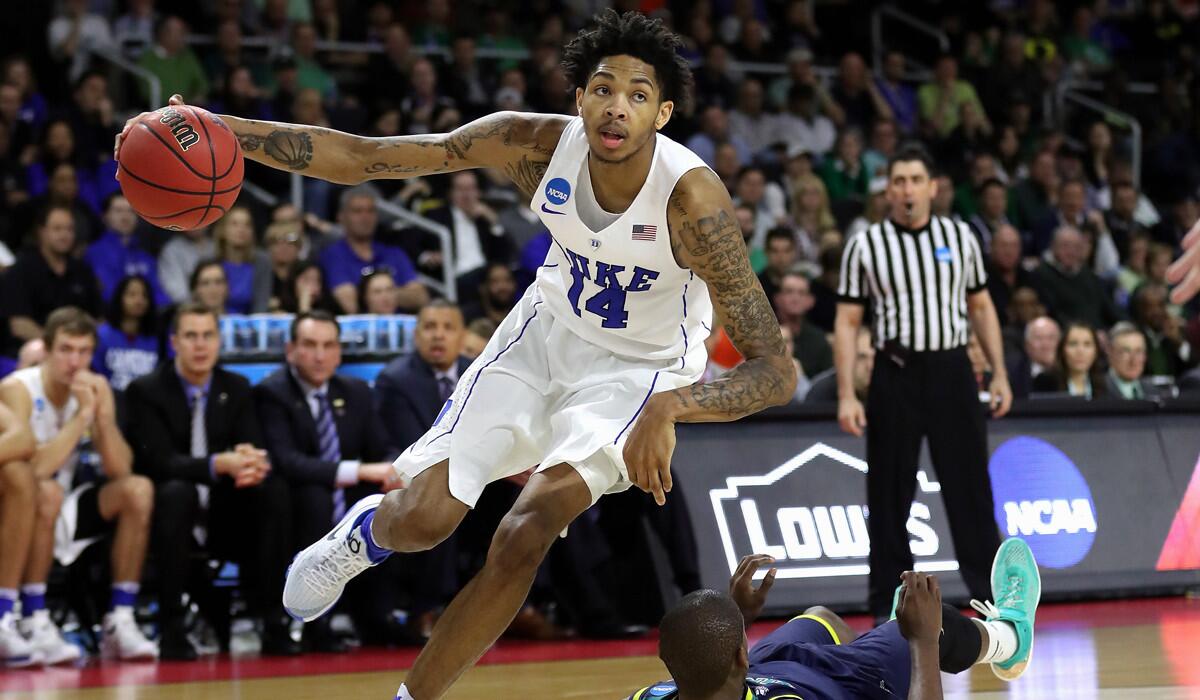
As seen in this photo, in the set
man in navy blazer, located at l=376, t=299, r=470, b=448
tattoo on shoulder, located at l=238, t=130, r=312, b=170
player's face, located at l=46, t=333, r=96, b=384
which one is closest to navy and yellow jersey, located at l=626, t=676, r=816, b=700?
tattoo on shoulder, located at l=238, t=130, r=312, b=170

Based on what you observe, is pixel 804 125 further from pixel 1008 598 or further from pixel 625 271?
pixel 625 271

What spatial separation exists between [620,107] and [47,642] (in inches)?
152

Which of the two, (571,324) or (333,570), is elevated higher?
(571,324)

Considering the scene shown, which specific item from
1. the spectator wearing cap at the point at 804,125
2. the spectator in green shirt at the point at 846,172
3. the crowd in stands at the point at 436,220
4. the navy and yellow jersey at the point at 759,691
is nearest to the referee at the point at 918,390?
the crowd in stands at the point at 436,220

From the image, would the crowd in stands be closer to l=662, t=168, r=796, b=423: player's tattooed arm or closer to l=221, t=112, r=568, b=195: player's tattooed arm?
l=221, t=112, r=568, b=195: player's tattooed arm

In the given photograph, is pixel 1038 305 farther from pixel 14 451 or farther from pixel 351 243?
pixel 14 451

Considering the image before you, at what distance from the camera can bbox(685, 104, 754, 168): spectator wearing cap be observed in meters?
12.4

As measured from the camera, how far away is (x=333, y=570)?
468 centimetres

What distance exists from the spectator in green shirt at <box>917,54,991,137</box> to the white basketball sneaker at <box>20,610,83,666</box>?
9.81 metres

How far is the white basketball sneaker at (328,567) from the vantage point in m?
4.66

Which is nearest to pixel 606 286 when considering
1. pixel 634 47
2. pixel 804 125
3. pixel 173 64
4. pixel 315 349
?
pixel 634 47

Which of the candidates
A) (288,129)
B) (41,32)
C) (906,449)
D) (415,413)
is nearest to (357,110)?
(41,32)

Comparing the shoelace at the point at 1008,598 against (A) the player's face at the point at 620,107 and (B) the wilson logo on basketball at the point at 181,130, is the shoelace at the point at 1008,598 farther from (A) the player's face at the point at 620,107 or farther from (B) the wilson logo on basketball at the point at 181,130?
(B) the wilson logo on basketball at the point at 181,130

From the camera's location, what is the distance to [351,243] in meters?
9.73
